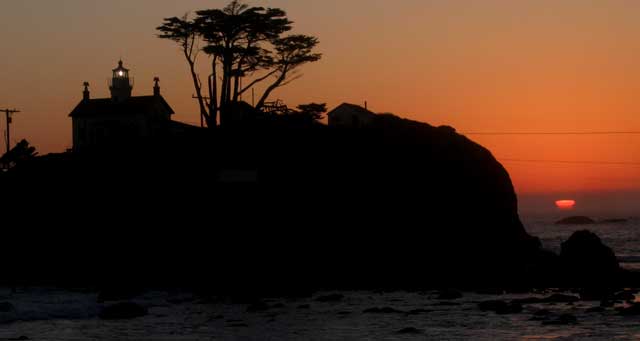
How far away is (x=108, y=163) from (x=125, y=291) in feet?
47.7

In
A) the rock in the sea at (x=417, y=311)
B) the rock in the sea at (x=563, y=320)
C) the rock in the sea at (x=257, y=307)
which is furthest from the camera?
the rock in the sea at (x=257, y=307)

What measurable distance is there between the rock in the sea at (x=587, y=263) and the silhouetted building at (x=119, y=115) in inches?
1244

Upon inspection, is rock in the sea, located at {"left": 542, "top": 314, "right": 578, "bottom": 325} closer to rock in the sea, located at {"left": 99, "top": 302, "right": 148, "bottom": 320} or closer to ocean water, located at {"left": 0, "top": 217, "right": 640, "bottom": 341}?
ocean water, located at {"left": 0, "top": 217, "right": 640, "bottom": 341}

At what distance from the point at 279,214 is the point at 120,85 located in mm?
24610

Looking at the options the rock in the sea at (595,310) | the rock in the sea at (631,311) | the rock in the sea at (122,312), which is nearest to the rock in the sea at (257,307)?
the rock in the sea at (122,312)

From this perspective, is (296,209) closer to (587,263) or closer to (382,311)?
(587,263)

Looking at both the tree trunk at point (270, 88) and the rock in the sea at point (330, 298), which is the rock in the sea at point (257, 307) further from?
the tree trunk at point (270, 88)

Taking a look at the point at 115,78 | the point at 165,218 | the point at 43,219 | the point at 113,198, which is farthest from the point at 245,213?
the point at 115,78

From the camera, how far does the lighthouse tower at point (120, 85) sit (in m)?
75.5

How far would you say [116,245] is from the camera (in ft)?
186

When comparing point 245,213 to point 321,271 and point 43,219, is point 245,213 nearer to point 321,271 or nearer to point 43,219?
point 321,271

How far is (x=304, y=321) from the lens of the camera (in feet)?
124

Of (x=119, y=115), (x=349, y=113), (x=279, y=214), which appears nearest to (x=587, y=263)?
(x=279, y=214)

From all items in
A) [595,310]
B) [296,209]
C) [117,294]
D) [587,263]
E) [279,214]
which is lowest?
[595,310]
